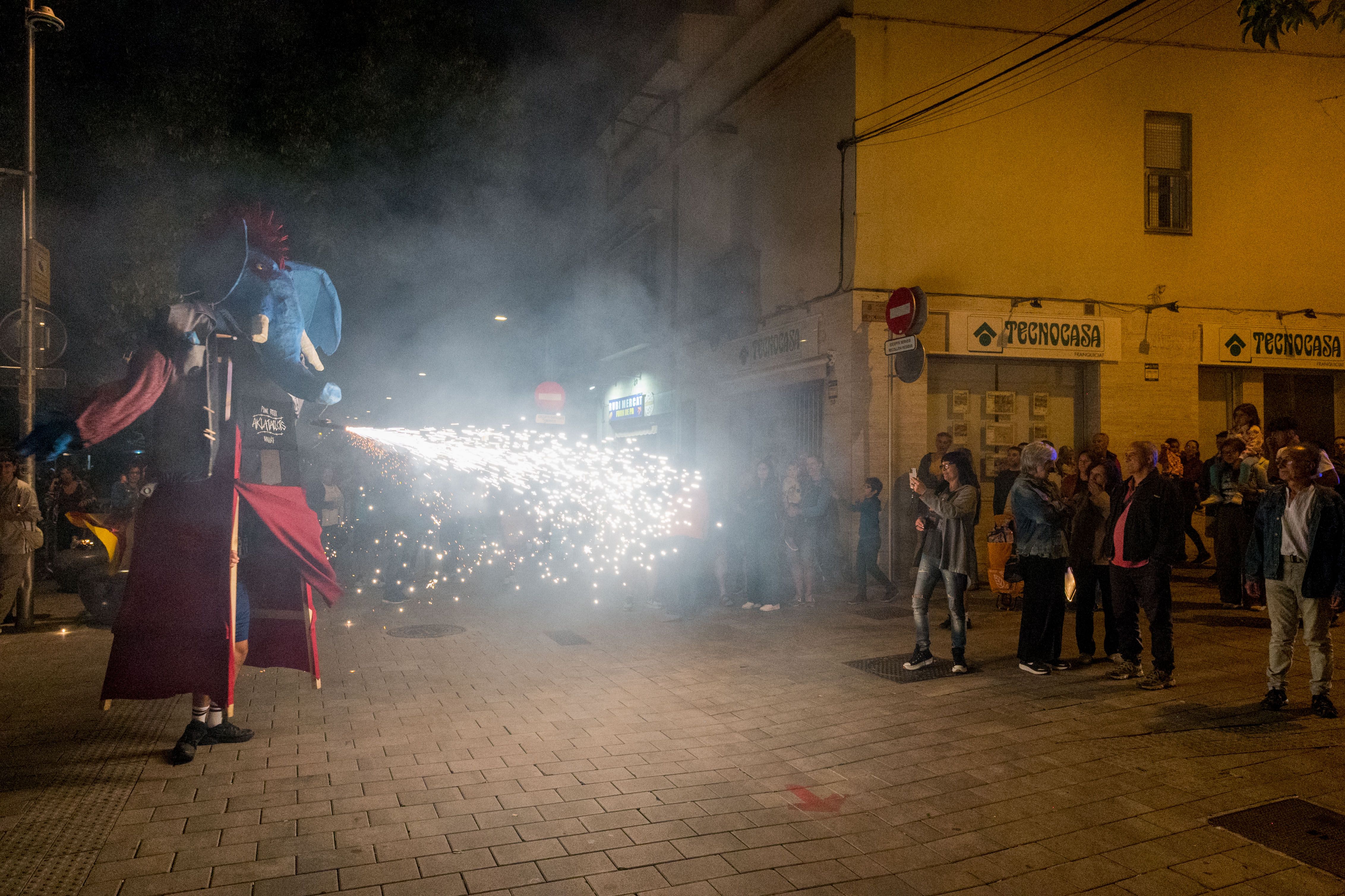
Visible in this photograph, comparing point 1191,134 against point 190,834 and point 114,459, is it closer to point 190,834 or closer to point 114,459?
point 190,834

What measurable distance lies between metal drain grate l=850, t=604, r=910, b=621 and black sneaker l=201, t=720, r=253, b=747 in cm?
653

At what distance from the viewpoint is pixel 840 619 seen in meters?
9.53

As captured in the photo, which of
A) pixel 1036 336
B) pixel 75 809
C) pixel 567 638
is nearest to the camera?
pixel 75 809

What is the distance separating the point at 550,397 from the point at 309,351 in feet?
56.1

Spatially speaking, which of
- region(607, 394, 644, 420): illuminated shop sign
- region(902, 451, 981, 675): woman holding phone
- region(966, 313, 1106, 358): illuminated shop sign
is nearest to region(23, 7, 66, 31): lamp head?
region(902, 451, 981, 675): woman holding phone

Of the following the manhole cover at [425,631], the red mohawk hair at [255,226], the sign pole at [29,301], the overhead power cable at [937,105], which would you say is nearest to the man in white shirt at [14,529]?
the sign pole at [29,301]

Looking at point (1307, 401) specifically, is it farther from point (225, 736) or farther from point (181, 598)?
point (181, 598)

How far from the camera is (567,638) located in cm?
833

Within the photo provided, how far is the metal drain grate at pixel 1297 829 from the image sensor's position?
3598 mm

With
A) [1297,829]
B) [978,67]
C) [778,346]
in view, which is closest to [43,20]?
[778,346]

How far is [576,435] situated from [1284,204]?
17742 millimetres

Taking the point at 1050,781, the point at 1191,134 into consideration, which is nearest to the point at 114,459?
the point at 1050,781

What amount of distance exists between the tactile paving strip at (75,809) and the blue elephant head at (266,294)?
7.47ft

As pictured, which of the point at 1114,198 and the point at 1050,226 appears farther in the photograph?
the point at 1114,198
